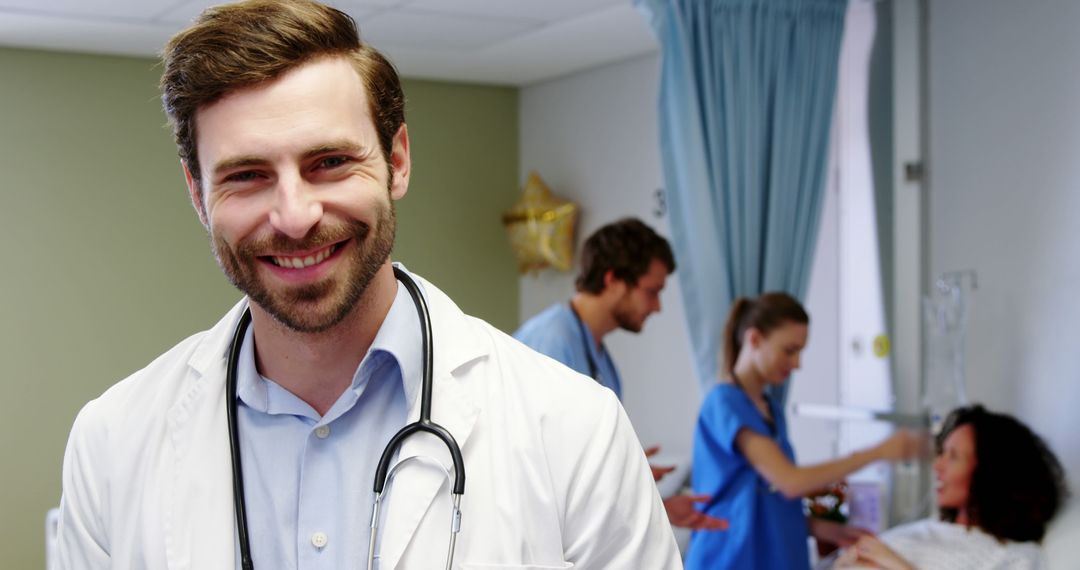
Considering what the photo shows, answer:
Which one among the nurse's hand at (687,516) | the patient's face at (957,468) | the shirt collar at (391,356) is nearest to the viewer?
the shirt collar at (391,356)

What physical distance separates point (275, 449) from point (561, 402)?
30cm

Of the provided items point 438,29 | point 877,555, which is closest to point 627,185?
point 438,29

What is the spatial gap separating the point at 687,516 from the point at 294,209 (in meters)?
1.69

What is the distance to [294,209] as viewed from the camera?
1064 millimetres

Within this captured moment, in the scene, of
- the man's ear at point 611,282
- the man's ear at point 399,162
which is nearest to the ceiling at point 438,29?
the man's ear at point 611,282

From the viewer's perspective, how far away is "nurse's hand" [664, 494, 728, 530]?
2535 mm

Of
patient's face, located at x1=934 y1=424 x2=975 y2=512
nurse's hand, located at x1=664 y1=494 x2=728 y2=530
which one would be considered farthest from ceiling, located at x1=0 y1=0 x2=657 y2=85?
nurse's hand, located at x1=664 y1=494 x2=728 y2=530

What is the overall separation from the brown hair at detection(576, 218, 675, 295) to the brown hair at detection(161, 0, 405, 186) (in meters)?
1.80

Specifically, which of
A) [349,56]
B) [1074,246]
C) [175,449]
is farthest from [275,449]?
[1074,246]

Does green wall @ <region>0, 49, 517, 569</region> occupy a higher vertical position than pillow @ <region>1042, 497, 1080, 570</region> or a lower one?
higher

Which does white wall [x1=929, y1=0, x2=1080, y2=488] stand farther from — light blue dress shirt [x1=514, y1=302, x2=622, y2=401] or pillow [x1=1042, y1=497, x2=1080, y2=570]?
light blue dress shirt [x1=514, y1=302, x2=622, y2=401]

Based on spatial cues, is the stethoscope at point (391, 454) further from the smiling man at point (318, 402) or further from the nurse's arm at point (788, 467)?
the nurse's arm at point (788, 467)

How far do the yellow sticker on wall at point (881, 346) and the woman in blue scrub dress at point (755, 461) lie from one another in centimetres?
80

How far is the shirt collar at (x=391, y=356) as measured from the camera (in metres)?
1.19
